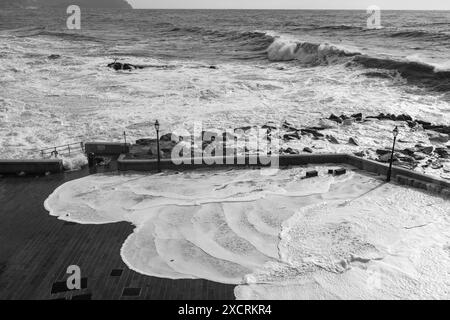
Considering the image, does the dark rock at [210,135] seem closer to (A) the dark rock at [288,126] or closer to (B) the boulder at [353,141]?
(A) the dark rock at [288,126]

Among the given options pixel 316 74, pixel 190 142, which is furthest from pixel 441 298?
pixel 316 74

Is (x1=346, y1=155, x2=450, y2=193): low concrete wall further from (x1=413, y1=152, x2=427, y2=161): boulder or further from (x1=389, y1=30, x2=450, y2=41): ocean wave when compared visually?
(x1=389, y1=30, x2=450, y2=41): ocean wave

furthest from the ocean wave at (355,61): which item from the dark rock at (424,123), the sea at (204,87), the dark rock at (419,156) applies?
the dark rock at (419,156)

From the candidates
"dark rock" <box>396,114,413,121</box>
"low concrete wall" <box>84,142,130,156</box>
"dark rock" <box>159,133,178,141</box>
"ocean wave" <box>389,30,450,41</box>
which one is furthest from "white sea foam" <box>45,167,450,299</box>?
"ocean wave" <box>389,30,450,41</box>

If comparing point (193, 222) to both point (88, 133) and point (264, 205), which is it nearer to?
point (264, 205)

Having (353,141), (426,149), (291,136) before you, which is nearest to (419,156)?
(426,149)
